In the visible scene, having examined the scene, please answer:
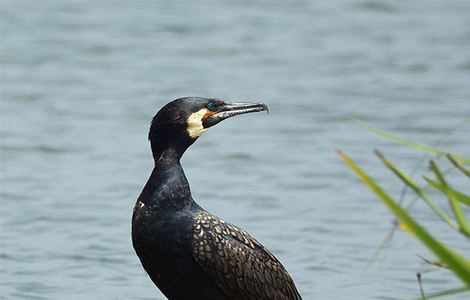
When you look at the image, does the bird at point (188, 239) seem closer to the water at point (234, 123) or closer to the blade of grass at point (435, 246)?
the water at point (234, 123)

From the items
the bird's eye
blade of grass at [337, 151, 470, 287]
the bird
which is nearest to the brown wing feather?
the bird

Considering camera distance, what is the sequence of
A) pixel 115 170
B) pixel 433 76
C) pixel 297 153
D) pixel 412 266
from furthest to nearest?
pixel 433 76 → pixel 297 153 → pixel 115 170 → pixel 412 266

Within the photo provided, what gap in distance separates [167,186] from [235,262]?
52 cm

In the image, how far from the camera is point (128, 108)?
14.0 metres

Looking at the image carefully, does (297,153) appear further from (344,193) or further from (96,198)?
(96,198)

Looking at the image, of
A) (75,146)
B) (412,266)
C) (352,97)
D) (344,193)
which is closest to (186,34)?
(352,97)

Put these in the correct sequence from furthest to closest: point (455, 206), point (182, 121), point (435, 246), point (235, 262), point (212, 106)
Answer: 1. point (212, 106)
2. point (182, 121)
3. point (235, 262)
4. point (455, 206)
5. point (435, 246)

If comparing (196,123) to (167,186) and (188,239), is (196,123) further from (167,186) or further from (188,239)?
(188,239)

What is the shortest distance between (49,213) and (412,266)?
301 centimetres

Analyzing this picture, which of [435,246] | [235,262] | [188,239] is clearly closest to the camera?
[435,246]

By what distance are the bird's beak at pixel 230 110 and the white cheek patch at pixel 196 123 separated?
3cm

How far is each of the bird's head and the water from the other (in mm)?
2124

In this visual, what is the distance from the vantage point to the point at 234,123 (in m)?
13.9

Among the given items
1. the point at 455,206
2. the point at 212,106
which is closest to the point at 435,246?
the point at 455,206
